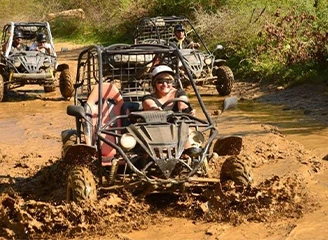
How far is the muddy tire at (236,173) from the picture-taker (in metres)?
5.52

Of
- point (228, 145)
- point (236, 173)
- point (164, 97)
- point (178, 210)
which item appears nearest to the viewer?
point (178, 210)

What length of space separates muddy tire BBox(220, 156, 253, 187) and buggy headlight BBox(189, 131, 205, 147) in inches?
11.3

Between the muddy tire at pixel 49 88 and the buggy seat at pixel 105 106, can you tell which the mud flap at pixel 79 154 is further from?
the muddy tire at pixel 49 88

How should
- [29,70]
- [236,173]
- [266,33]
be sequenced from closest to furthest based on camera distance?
[236,173]
[29,70]
[266,33]

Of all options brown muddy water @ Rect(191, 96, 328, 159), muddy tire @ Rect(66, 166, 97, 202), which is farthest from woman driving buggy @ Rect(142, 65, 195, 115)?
brown muddy water @ Rect(191, 96, 328, 159)

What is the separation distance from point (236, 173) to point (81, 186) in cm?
126

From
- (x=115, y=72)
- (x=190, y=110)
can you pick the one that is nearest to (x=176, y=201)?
(x=190, y=110)

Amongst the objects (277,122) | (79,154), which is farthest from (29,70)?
(79,154)

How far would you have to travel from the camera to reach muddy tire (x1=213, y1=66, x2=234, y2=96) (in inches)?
491

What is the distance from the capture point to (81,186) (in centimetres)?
511

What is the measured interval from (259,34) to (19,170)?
28.4 ft

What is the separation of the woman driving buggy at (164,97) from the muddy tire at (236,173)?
70cm

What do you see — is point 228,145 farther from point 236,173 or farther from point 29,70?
Result: point 29,70

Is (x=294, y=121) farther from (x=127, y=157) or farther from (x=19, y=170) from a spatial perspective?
(x=127, y=157)
